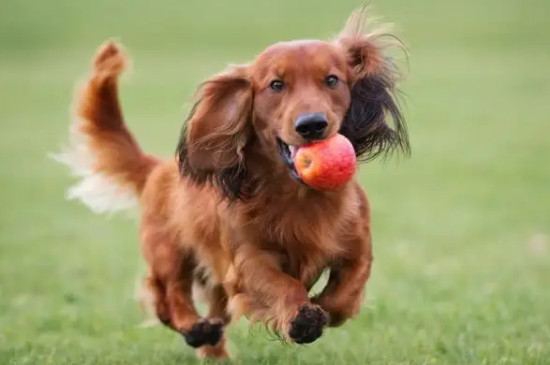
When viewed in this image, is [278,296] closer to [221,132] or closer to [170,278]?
[221,132]

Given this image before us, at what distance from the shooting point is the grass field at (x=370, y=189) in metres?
6.70

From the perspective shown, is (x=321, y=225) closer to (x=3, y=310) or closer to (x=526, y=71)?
(x=3, y=310)

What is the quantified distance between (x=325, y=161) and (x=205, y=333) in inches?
66.8

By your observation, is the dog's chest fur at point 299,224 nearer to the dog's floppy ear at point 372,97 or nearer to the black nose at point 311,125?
the dog's floppy ear at point 372,97

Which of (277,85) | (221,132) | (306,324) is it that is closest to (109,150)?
(221,132)

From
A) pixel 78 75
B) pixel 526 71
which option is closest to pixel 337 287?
pixel 526 71

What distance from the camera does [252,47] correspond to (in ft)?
103

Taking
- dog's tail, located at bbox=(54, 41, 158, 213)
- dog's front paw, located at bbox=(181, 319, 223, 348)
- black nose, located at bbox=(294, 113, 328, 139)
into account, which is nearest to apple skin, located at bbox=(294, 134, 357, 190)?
black nose, located at bbox=(294, 113, 328, 139)

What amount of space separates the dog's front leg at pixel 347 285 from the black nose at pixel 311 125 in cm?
89

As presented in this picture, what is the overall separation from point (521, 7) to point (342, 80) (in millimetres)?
30153

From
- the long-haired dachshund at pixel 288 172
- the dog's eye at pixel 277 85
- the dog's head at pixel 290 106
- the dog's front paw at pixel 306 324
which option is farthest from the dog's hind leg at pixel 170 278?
the dog's eye at pixel 277 85

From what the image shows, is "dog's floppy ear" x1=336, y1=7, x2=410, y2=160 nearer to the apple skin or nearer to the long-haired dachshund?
the long-haired dachshund

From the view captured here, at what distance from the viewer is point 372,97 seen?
5.46m

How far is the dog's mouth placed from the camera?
16.7 ft
